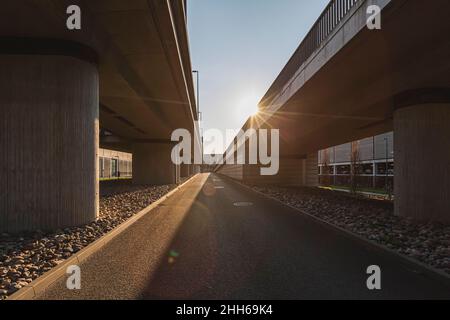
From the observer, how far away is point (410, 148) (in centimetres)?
930

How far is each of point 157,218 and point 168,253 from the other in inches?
175

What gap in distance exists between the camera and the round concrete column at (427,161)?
888 centimetres

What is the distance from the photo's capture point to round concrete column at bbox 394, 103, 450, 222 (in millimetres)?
8875

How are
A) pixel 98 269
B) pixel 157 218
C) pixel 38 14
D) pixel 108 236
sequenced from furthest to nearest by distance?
1. pixel 157 218
2. pixel 108 236
3. pixel 38 14
4. pixel 98 269

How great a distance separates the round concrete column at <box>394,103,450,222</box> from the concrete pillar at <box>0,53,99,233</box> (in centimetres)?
1054

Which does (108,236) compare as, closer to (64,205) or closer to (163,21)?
(64,205)

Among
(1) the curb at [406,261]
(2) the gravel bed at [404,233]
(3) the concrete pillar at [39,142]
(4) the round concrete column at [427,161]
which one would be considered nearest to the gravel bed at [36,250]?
(3) the concrete pillar at [39,142]

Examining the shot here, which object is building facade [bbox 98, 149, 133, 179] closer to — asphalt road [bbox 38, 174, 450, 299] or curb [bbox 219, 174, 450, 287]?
asphalt road [bbox 38, 174, 450, 299]

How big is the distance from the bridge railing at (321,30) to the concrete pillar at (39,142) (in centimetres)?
765

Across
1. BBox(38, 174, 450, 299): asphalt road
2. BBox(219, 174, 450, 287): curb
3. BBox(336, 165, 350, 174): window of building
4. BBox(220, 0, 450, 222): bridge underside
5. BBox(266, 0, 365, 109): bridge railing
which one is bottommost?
BBox(38, 174, 450, 299): asphalt road

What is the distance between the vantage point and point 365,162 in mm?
→ 46062

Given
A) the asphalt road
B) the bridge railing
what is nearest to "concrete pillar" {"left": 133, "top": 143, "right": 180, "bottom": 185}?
the bridge railing

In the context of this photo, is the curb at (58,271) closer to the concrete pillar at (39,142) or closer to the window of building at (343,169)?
the concrete pillar at (39,142)
